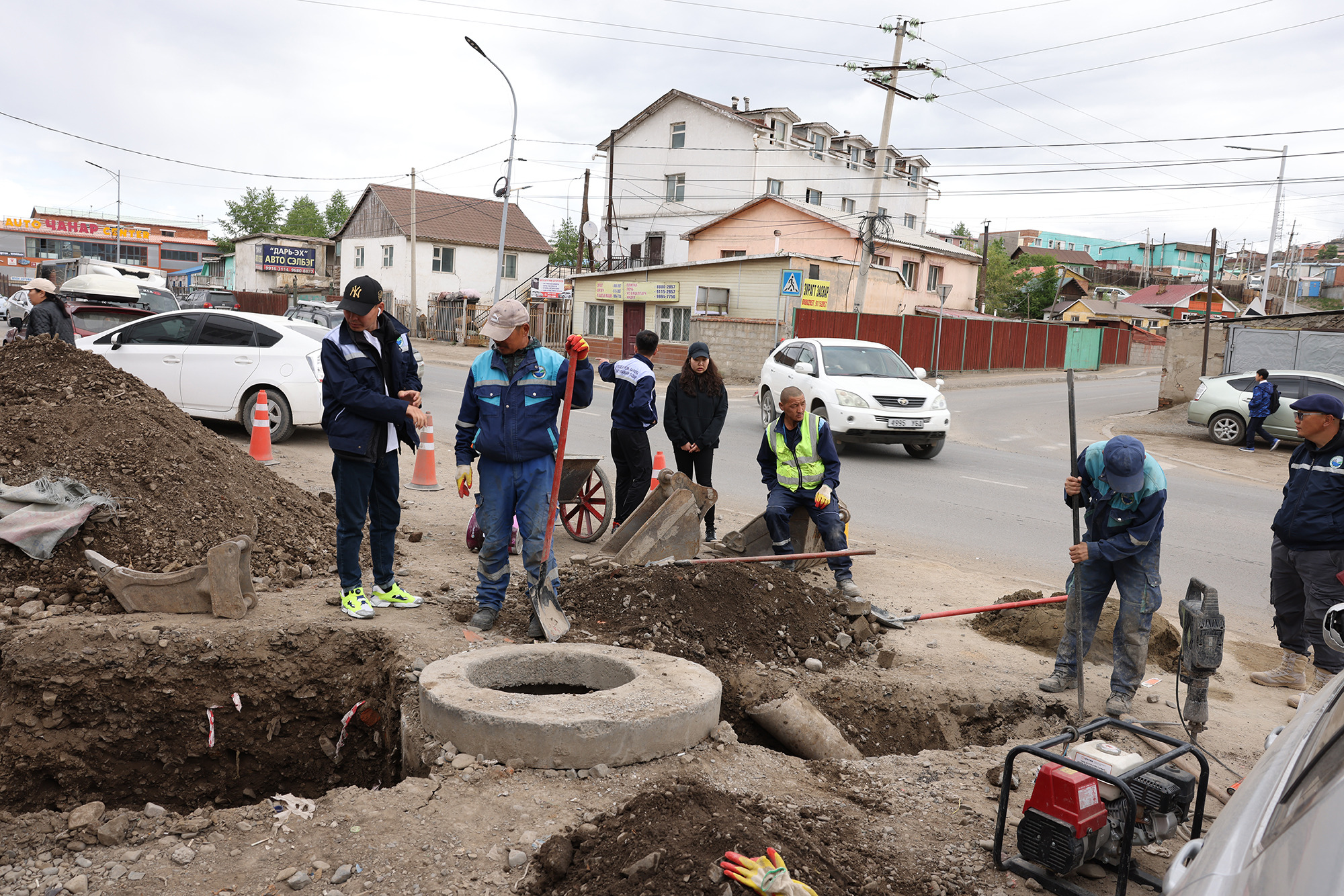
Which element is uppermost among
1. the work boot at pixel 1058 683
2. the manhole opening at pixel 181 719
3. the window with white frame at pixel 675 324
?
the window with white frame at pixel 675 324

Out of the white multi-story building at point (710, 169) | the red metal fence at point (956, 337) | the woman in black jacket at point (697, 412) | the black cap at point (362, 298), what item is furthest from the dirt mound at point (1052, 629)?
the white multi-story building at point (710, 169)

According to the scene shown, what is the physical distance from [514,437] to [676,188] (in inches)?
1649

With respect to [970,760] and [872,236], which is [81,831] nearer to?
[970,760]

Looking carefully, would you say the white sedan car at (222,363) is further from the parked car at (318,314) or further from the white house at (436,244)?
the white house at (436,244)

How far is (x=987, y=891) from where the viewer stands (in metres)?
3.10

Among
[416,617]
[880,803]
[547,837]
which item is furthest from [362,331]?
[880,803]

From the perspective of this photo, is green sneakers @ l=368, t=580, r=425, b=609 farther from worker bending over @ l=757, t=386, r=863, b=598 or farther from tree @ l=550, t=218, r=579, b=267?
tree @ l=550, t=218, r=579, b=267

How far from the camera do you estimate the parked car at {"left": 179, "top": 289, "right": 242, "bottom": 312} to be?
31703 mm

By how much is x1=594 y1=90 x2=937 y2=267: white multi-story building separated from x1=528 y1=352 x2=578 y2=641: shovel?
36.6m

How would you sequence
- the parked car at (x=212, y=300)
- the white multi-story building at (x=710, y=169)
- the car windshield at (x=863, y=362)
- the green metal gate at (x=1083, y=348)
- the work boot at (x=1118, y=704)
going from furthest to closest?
the white multi-story building at (x=710, y=169), the green metal gate at (x=1083, y=348), the parked car at (x=212, y=300), the car windshield at (x=863, y=362), the work boot at (x=1118, y=704)

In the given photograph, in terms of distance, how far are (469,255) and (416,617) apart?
1727 inches

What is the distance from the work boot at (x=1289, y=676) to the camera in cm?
545

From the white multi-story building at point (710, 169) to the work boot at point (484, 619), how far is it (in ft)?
122

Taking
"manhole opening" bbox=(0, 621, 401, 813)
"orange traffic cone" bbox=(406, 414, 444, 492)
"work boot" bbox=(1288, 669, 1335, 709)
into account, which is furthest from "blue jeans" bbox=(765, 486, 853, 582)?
"orange traffic cone" bbox=(406, 414, 444, 492)
